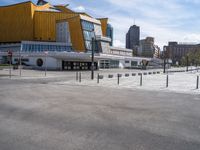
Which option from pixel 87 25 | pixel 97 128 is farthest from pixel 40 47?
pixel 97 128

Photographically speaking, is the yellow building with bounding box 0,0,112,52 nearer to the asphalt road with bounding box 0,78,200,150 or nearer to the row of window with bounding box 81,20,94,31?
the row of window with bounding box 81,20,94,31

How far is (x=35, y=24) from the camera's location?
9619 centimetres

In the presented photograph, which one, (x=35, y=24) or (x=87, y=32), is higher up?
(x=35, y=24)

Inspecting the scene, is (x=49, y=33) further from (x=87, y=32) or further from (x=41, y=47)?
(x=87, y=32)

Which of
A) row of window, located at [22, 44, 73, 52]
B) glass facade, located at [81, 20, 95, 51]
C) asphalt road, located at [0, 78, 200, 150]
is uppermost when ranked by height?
glass facade, located at [81, 20, 95, 51]

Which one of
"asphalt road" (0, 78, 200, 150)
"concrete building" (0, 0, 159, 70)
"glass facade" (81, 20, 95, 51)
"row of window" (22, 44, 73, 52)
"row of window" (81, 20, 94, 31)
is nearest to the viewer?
"asphalt road" (0, 78, 200, 150)

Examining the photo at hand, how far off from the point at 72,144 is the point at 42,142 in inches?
29.6

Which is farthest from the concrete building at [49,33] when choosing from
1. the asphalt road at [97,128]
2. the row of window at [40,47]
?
the asphalt road at [97,128]

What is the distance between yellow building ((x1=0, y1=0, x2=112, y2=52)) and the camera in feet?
296

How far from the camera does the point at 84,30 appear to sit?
287ft

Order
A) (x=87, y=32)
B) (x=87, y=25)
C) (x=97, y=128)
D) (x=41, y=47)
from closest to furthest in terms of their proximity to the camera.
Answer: (x=97, y=128) → (x=41, y=47) → (x=87, y=32) → (x=87, y=25)

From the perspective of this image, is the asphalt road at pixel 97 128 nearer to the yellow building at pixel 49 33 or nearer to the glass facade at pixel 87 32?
the yellow building at pixel 49 33

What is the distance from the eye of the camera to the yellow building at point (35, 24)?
296 ft

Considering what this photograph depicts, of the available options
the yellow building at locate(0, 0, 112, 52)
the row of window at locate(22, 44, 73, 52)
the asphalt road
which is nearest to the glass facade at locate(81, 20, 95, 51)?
the yellow building at locate(0, 0, 112, 52)
